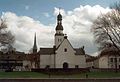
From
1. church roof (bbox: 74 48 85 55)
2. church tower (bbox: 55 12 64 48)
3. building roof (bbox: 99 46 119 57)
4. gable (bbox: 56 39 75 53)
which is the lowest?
building roof (bbox: 99 46 119 57)

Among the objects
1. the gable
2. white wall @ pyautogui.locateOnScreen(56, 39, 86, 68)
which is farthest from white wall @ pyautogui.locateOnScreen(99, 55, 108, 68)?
the gable

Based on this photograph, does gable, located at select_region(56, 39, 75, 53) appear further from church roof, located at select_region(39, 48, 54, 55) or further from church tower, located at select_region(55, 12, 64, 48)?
church tower, located at select_region(55, 12, 64, 48)

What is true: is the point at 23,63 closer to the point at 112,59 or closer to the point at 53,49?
the point at 53,49

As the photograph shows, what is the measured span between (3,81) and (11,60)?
99.7 meters

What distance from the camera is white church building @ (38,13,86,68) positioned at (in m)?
96.9

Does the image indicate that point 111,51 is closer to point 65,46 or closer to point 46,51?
point 65,46

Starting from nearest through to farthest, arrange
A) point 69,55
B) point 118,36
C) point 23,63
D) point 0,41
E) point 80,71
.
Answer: point 118,36 → point 0,41 → point 80,71 → point 69,55 → point 23,63

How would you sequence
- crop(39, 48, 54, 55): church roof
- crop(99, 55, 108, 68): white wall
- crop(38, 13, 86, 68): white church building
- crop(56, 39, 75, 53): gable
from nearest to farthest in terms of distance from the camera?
1. crop(38, 13, 86, 68): white church building
2. crop(56, 39, 75, 53): gable
3. crop(39, 48, 54, 55): church roof
4. crop(99, 55, 108, 68): white wall

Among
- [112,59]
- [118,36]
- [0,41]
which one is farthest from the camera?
[112,59]

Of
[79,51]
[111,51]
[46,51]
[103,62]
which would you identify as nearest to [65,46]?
[79,51]

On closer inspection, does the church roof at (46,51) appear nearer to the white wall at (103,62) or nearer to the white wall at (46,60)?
the white wall at (46,60)

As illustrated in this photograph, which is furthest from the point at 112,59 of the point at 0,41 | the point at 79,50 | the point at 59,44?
the point at 0,41

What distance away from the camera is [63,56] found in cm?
9725

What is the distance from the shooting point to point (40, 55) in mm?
100312
